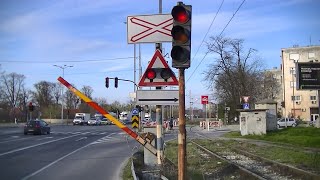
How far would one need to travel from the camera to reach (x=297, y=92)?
103375mm

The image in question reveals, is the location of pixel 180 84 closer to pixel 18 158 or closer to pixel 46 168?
pixel 46 168

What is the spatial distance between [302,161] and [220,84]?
49898 mm

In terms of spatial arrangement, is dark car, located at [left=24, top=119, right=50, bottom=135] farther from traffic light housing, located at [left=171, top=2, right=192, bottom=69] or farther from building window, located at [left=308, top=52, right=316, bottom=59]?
building window, located at [left=308, top=52, right=316, bottom=59]

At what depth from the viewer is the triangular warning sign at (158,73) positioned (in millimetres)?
8344

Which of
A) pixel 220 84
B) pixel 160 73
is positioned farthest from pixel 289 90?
pixel 160 73

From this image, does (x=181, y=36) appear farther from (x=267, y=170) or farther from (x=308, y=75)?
(x=308, y=75)

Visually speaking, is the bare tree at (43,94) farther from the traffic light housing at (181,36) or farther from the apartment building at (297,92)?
the traffic light housing at (181,36)

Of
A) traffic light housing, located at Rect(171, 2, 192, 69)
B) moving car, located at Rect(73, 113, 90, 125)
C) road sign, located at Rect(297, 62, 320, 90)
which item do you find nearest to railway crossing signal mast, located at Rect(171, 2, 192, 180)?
traffic light housing, located at Rect(171, 2, 192, 69)

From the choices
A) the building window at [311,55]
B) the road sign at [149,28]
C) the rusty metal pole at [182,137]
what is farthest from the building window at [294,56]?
the rusty metal pole at [182,137]

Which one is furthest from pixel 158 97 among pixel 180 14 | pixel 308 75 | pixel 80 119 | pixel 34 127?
pixel 80 119

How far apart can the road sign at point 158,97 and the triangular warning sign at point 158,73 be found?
12.8 inches

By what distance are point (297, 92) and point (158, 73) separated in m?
101

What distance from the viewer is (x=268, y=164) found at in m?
15.4

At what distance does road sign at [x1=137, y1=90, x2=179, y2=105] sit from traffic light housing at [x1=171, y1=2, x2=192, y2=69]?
1.75m
